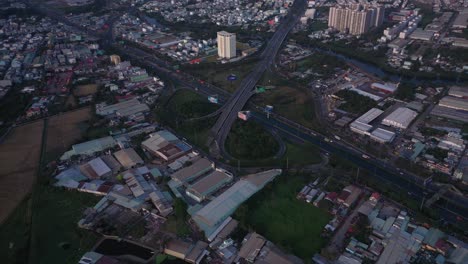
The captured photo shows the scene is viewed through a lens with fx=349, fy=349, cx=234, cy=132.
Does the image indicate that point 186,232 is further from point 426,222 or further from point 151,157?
point 426,222

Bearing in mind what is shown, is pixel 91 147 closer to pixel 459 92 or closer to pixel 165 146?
pixel 165 146

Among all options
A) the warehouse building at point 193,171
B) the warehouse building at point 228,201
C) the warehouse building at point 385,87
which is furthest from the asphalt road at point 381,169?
the warehouse building at point 385,87

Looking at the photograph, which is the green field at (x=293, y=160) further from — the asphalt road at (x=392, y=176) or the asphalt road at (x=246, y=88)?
the asphalt road at (x=246, y=88)

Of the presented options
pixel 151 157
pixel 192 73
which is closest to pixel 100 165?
pixel 151 157

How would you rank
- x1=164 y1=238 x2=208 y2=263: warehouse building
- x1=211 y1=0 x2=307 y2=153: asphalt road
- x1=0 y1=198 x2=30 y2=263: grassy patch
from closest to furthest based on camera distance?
x1=164 y1=238 x2=208 y2=263: warehouse building → x1=0 y1=198 x2=30 y2=263: grassy patch → x1=211 y1=0 x2=307 y2=153: asphalt road

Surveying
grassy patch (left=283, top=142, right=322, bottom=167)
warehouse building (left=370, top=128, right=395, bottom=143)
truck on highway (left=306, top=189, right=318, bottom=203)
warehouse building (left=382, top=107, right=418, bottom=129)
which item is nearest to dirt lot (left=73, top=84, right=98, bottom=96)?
grassy patch (left=283, top=142, right=322, bottom=167)

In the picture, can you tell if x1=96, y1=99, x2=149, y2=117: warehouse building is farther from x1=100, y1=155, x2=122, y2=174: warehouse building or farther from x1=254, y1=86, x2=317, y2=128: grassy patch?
x1=254, y1=86, x2=317, y2=128: grassy patch
